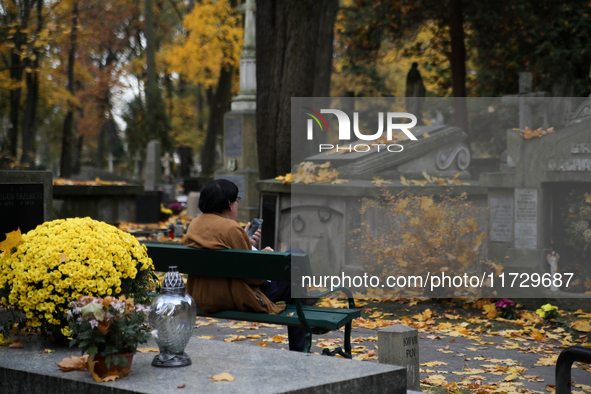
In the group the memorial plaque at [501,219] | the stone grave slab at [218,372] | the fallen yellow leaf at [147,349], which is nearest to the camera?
the stone grave slab at [218,372]

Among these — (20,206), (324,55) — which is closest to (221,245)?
(20,206)

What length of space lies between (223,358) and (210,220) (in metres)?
1.33

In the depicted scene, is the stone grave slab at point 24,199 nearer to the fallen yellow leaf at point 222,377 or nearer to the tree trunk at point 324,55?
the fallen yellow leaf at point 222,377

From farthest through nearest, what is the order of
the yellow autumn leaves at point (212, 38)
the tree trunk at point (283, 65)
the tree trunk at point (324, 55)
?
the yellow autumn leaves at point (212, 38), the tree trunk at point (324, 55), the tree trunk at point (283, 65)

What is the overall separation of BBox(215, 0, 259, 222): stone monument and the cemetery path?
363 inches

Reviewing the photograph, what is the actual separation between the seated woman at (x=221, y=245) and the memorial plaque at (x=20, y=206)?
2.80 meters

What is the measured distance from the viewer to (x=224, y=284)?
5.05 m

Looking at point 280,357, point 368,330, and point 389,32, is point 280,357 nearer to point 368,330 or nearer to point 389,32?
point 368,330

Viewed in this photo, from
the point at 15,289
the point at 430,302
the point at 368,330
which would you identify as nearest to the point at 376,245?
the point at 430,302

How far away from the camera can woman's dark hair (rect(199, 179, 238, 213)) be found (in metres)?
5.07

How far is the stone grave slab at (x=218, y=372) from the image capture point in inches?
135

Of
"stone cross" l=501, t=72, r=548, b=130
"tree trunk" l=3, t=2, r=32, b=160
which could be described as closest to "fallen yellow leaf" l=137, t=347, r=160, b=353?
"stone cross" l=501, t=72, r=548, b=130

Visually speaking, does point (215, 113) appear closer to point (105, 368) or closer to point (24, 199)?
point (24, 199)

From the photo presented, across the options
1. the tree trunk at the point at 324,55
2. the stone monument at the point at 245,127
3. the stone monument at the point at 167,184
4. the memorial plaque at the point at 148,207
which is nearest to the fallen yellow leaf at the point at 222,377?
the stone monument at the point at 245,127
